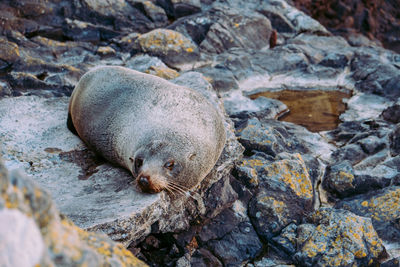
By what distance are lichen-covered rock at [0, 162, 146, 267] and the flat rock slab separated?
1.75 m

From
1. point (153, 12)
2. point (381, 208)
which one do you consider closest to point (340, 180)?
point (381, 208)

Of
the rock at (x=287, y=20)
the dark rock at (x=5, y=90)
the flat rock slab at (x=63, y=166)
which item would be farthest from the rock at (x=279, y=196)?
the rock at (x=287, y=20)

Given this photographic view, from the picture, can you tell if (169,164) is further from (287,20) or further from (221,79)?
(287,20)

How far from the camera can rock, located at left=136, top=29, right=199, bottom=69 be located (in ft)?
36.2

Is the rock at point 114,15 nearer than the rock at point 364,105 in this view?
No

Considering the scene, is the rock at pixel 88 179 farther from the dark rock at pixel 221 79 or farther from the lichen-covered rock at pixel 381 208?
the dark rock at pixel 221 79

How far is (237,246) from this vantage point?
16.2ft

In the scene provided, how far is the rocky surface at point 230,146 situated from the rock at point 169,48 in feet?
0.12

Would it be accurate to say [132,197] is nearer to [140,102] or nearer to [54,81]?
[140,102]

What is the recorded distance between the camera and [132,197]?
4352mm

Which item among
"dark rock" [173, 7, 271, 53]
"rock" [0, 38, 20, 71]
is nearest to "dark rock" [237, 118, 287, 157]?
"rock" [0, 38, 20, 71]

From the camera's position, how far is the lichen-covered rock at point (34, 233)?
162 cm

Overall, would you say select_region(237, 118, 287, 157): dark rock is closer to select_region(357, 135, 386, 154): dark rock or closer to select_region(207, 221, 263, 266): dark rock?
select_region(357, 135, 386, 154): dark rock

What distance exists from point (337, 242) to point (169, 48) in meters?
7.73
